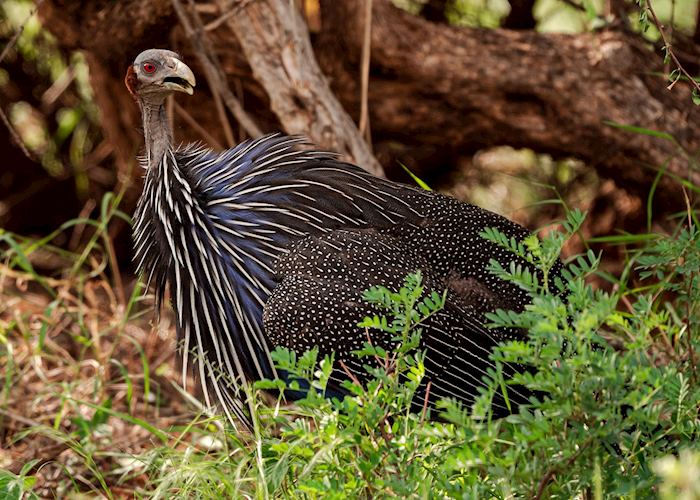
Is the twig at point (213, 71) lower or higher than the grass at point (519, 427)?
higher

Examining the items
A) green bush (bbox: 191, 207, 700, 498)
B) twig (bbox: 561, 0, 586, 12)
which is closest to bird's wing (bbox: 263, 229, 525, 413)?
green bush (bbox: 191, 207, 700, 498)

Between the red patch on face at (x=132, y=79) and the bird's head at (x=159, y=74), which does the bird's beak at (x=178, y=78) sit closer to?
the bird's head at (x=159, y=74)

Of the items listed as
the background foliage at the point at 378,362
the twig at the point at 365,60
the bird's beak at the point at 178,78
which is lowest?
the background foliage at the point at 378,362

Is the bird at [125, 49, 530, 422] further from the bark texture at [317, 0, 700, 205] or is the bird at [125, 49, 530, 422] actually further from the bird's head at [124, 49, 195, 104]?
the bark texture at [317, 0, 700, 205]

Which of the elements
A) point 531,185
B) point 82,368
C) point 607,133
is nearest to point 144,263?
point 82,368

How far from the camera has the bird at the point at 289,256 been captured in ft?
10.0

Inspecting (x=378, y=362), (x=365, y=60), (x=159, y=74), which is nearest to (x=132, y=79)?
(x=159, y=74)

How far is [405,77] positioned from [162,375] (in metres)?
1.68

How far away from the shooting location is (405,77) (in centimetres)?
448

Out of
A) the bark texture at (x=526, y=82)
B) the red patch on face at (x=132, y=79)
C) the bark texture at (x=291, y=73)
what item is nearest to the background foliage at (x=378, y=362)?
the bark texture at (x=526, y=82)

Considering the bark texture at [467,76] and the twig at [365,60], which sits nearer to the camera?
the twig at [365,60]

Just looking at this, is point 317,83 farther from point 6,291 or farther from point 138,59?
point 6,291

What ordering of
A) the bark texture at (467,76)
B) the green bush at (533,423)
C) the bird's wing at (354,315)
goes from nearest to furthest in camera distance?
the green bush at (533,423) < the bird's wing at (354,315) < the bark texture at (467,76)

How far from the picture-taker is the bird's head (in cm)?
326
